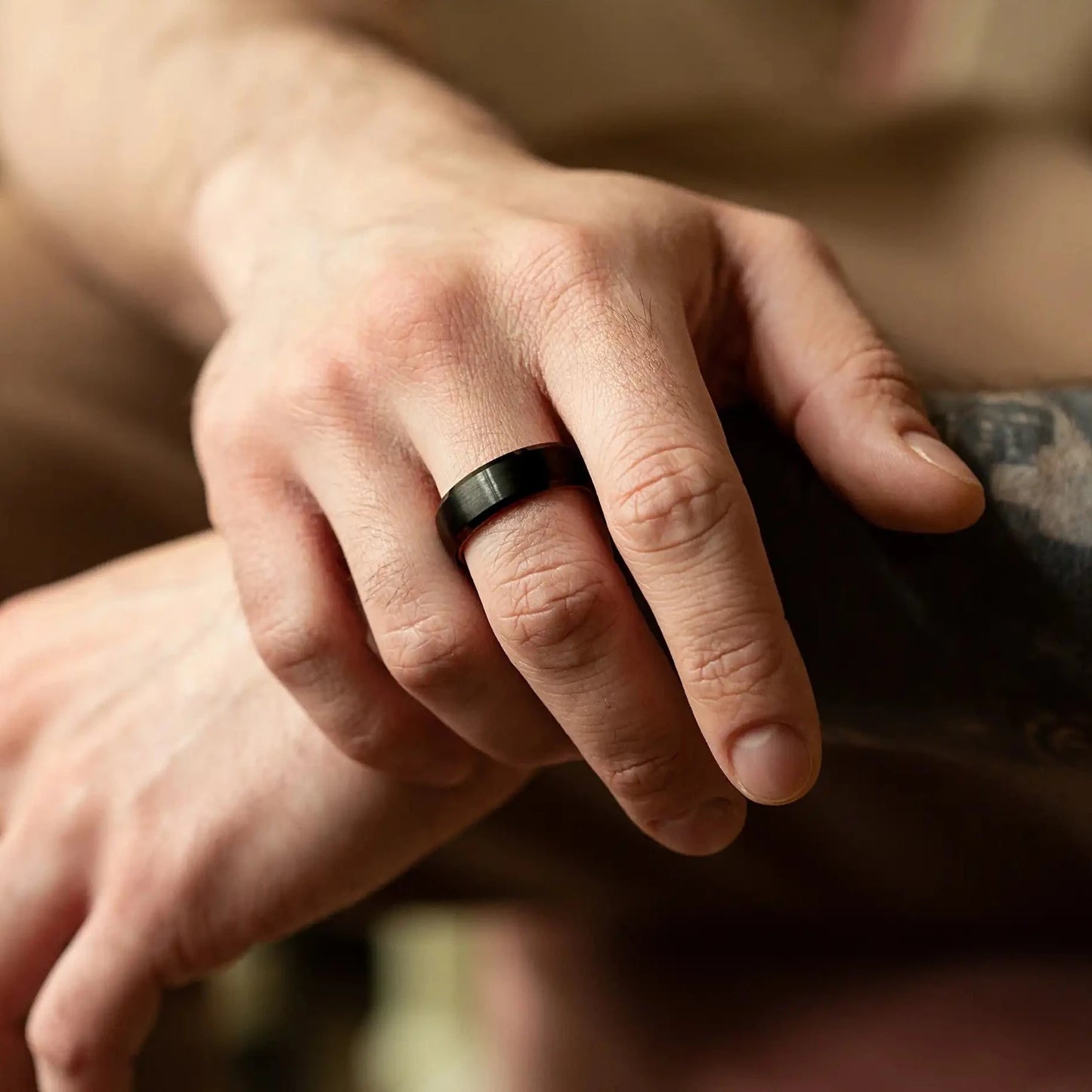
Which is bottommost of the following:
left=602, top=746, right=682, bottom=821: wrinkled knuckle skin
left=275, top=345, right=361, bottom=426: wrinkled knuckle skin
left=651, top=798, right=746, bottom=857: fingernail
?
left=651, top=798, right=746, bottom=857: fingernail

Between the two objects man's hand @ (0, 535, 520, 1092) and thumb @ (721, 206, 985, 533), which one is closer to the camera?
thumb @ (721, 206, 985, 533)

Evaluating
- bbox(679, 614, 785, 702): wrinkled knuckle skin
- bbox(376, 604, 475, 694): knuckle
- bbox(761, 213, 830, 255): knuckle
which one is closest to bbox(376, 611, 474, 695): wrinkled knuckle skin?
bbox(376, 604, 475, 694): knuckle

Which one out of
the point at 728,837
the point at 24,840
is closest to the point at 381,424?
the point at 728,837

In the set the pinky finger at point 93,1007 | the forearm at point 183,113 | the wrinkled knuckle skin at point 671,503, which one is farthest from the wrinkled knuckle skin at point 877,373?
the pinky finger at point 93,1007

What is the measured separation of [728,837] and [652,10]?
74 centimetres

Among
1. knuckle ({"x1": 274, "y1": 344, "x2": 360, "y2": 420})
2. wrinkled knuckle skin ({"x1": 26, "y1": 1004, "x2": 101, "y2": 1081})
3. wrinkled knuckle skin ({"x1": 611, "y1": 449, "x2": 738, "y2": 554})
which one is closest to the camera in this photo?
wrinkled knuckle skin ({"x1": 611, "y1": 449, "x2": 738, "y2": 554})

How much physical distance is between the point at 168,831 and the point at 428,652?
28 cm

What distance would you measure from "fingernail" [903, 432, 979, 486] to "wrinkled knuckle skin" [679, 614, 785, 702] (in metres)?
0.10

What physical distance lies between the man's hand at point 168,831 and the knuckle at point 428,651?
0.49 ft

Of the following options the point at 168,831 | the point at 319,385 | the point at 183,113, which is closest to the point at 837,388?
the point at 319,385

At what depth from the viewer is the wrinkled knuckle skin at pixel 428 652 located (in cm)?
50

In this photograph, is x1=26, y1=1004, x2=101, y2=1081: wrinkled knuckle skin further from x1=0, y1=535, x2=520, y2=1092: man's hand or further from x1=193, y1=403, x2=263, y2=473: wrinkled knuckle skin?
x1=193, y1=403, x2=263, y2=473: wrinkled knuckle skin

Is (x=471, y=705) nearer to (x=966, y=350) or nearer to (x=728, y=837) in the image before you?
(x=728, y=837)

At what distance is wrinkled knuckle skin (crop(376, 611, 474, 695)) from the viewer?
50 centimetres
